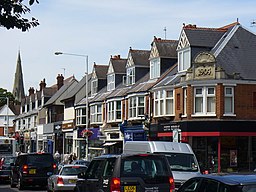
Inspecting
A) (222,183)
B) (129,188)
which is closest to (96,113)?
(129,188)

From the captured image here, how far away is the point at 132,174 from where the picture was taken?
14.9 meters

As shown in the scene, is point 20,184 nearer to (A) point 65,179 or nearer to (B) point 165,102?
(A) point 65,179

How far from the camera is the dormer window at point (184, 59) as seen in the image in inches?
1658

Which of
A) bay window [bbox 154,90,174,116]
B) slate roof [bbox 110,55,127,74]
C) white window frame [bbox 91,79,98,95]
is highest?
slate roof [bbox 110,55,127,74]

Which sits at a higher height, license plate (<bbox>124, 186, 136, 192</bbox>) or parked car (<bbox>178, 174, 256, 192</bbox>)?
parked car (<bbox>178, 174, 256, 192</bbox>)

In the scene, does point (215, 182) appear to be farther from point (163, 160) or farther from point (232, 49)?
point (232, 49)

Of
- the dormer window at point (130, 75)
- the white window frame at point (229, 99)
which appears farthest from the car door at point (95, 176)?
the dormer window at point (130, 75)

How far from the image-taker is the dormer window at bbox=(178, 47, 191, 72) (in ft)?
138

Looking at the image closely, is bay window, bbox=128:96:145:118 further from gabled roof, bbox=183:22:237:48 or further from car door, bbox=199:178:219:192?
car door, bbox=199:178:219:192

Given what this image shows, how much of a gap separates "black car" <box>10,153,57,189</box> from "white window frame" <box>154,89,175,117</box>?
1552cm

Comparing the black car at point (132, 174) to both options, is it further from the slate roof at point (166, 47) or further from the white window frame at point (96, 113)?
the white window frame at point (96, 113)

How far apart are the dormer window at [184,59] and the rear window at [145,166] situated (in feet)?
89.1

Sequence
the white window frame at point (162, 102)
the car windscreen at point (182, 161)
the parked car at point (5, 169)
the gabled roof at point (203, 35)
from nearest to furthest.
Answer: the car windscreen at point (182, 161) < the parked car at point (5, 169) < the gabled roof at point (203, 35) < the white window frame at point (162, 102)

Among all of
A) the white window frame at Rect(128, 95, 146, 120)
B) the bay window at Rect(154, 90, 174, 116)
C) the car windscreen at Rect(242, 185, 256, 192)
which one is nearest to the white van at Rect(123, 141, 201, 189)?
the car windscreen at Rect(242, 185, 256, 192)
